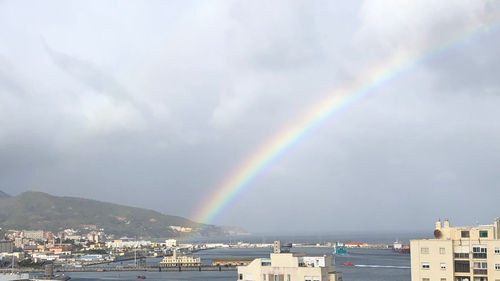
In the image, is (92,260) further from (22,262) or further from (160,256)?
(160,256)

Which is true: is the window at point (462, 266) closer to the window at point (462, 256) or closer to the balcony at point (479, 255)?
the window at point (462, 256)

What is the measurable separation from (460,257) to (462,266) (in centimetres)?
33

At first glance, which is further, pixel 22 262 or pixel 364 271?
pixel 22 262

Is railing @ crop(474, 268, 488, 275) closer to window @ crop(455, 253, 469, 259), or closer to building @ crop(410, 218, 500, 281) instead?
building @ crop(410, 218, 500, 281)

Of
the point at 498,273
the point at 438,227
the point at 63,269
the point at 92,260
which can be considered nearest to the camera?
the point at 498,273

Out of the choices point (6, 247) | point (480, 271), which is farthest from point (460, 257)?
point (6, 247)

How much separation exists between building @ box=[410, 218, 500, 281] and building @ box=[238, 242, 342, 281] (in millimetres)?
3779

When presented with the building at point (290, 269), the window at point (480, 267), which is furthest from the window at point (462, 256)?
the building at point (290, 269)

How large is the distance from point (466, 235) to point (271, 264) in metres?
7.75

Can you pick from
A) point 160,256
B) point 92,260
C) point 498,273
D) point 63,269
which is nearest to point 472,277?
point 498,273

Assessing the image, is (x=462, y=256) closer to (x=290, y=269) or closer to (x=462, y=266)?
(x=462, y=266)

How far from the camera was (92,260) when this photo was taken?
13375cm

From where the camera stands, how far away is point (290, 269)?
26016 mm

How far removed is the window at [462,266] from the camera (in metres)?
23.8
